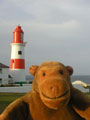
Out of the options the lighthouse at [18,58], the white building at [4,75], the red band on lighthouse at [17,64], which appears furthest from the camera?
the lighthouse at [18,58]

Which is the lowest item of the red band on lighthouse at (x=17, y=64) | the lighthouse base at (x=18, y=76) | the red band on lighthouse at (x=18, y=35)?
the lighthouse base at (x=18, y=76)

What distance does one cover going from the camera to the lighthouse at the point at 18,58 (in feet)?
86.8

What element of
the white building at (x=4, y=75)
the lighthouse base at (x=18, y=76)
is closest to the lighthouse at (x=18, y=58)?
the lighthouse base at (x=18, y=76)

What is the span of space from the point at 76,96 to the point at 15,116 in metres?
1.05

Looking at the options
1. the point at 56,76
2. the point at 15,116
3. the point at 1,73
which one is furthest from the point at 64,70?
the point at 1,73

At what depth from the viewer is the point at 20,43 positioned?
88.2 feet

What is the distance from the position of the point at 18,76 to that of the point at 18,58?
2225 millimetres

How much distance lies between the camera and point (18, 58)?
87.8 feet

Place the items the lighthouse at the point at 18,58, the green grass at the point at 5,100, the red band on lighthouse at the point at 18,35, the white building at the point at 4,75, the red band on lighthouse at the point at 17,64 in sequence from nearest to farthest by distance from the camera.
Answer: the green grass at the point at 5,100 < the white building at the point at 4,75 < the red band on lighthouse at the point at 17,64 < the lighthouse at the point at 18,58 < the red band on lighthouse at the point at 18,35

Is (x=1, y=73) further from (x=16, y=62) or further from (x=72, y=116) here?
(x=72, y=116)

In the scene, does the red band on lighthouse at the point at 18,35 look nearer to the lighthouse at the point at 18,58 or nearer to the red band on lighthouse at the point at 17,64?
the lighthouse at the point at 18,58

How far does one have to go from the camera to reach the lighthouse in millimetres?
26453

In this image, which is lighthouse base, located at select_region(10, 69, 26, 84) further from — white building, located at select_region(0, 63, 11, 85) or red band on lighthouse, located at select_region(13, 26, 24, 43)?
red band on lighthouse, located at select_region(13, 26, 24, 43)

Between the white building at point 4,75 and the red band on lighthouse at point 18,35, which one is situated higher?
the red band on lighthouse at point 18,35
